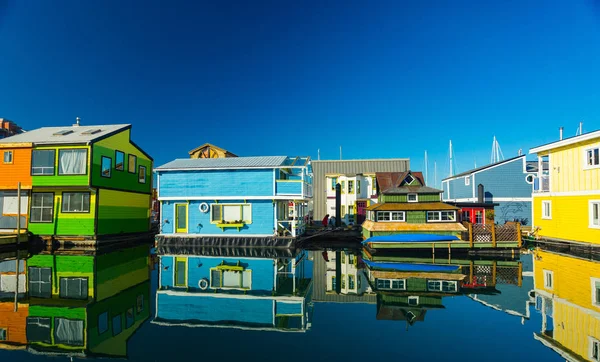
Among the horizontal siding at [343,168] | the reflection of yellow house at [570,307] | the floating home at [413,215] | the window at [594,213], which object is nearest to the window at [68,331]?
the reflection of yellow house at [570,307]

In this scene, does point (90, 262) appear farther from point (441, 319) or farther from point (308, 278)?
point (441, 319)

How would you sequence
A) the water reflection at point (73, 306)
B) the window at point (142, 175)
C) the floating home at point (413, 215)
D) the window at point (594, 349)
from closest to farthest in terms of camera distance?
the window at point (594, 349), the water reflection at point (73, 306), the floating home at point (413, 215), the window at point (142, 175)

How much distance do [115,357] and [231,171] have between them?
709 inches

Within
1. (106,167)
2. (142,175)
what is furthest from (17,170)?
(142,175)

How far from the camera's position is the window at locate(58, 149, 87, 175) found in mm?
24094

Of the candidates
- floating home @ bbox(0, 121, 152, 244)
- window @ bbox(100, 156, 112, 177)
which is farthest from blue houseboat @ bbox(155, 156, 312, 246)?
floating home @ bbox(0, 121, 152, 244)

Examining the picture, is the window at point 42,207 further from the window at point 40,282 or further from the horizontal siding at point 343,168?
the horizontal siding at point 343,168

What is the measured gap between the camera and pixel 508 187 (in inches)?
1351

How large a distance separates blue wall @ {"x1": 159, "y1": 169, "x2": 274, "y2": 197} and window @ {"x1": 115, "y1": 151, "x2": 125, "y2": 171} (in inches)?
180

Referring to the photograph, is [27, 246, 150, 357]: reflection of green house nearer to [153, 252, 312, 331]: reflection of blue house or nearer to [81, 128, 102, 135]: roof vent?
[153, 252, 312, 331]: reflection of blue house

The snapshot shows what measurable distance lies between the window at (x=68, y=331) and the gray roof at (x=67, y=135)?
17.9 metres

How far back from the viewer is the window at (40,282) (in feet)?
40.1

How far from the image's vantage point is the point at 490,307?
11.1 metres

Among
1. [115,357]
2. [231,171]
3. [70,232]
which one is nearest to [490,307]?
[115,357]
